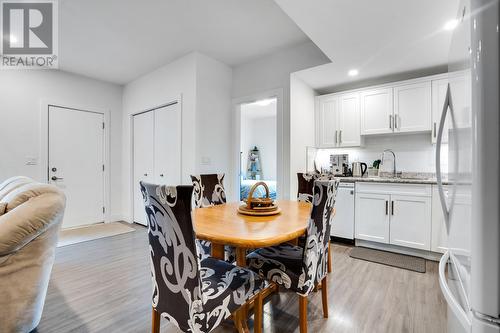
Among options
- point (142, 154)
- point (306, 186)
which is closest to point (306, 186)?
point (306, 186)

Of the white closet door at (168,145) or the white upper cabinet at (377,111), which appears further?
the white closet door at (168,145)

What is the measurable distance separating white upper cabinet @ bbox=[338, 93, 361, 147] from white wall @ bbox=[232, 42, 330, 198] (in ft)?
2.68

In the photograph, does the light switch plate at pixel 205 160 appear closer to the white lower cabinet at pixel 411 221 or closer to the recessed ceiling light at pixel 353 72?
the recessed ceiling light at pixel 353 72

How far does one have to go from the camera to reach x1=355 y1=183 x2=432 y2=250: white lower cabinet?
2662mm

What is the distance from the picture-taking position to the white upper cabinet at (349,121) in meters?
3.38

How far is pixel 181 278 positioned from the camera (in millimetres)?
1020

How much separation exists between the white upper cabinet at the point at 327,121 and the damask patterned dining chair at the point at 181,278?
2.88 meters

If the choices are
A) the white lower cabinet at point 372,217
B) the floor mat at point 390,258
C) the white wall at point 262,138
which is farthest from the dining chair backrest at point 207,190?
the white wall at point 262,138

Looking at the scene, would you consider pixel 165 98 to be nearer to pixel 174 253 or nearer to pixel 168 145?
pixel 168 145

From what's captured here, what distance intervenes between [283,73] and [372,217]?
2.21 metres

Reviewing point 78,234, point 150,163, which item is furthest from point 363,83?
point 78,234

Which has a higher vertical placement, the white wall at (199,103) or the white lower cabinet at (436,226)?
the white wall at (199,103)

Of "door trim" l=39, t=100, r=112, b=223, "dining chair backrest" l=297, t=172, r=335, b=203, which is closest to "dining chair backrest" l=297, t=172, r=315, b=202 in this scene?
"dining chair backrest" l=297, t=172, r=335, b=203

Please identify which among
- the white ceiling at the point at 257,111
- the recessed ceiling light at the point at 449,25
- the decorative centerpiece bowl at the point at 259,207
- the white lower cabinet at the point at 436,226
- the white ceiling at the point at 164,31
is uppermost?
the white ceiling at the point at 164,31
